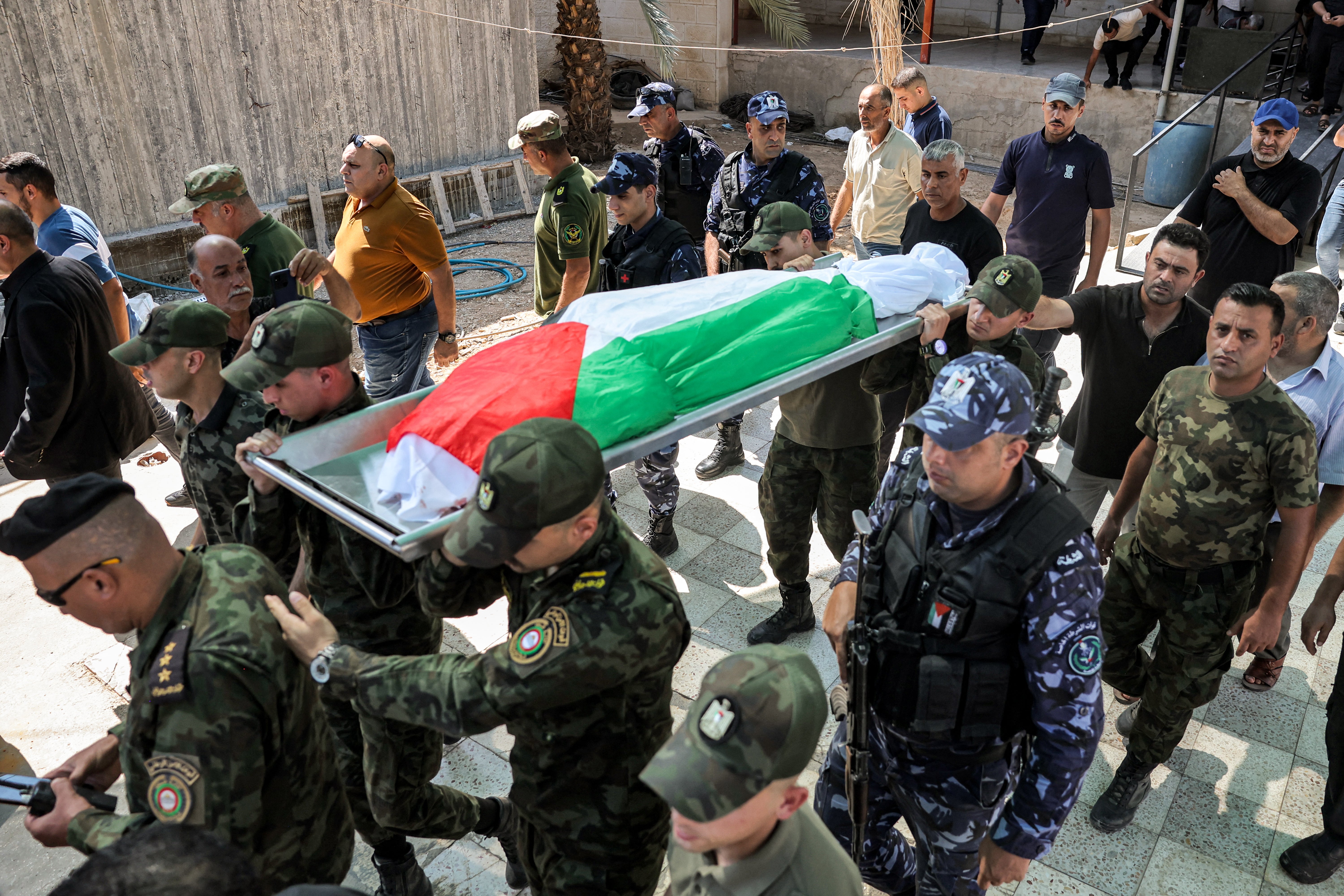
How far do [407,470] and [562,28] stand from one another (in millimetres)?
10889

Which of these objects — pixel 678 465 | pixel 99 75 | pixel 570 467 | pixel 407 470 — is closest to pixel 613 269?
pixel 678 465

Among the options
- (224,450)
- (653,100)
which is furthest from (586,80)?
(224,450)

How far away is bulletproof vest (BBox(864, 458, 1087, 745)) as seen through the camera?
209 cm

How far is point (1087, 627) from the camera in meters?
2.06

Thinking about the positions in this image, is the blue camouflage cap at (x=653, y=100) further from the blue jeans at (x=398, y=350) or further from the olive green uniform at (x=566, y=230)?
the blue jeans at (x=398, y=350)

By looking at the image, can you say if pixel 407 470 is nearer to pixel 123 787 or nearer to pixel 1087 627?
pixel 1087 627

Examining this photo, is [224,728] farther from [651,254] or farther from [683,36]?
[683,36]

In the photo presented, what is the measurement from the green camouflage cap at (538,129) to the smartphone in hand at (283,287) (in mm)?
1294

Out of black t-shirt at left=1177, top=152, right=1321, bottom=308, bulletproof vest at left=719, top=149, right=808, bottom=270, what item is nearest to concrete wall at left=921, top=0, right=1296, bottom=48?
black t-shirt at left=1177, top=152, right=1321, bottom=308

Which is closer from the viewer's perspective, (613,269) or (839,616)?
(839,616)

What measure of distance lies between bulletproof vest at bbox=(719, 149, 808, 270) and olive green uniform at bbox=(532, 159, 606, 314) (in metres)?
0.80

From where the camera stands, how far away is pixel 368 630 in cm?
275

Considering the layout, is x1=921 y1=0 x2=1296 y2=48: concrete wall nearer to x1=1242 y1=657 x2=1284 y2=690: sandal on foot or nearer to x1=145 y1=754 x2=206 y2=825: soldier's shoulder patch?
x1=1242 y1=657 x2=1284 y2=690: sandal on foot

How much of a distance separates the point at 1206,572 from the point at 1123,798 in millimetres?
807
